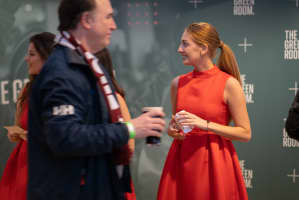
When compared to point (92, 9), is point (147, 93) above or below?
below

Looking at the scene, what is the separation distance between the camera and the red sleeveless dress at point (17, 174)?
2393 mm

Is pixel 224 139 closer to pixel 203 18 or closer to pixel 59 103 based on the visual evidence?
pixel 59 103

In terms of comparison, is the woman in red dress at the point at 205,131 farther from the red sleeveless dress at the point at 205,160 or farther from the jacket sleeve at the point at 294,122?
the jacket sleeve at the point at 294,122

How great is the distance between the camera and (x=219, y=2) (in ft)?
12.1

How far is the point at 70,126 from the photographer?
126 centimetres

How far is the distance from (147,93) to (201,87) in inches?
57.7

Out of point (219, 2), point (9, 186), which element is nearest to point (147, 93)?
point (219, 2)

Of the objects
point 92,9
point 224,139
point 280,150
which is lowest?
point 280,150

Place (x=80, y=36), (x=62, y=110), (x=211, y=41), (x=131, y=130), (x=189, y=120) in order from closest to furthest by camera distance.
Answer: (x=62, y=110) < (x=131, y=130) < (x=80, y=36) < (x=189, y=120) < (x=211, y=41)

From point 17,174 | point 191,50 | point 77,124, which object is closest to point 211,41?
point 191,50

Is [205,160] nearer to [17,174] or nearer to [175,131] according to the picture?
[175,131]

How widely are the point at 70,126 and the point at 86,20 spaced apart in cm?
47

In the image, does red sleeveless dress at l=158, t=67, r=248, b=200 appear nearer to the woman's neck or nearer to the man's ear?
the woman's neck

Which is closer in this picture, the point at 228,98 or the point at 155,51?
the point at 228,98
